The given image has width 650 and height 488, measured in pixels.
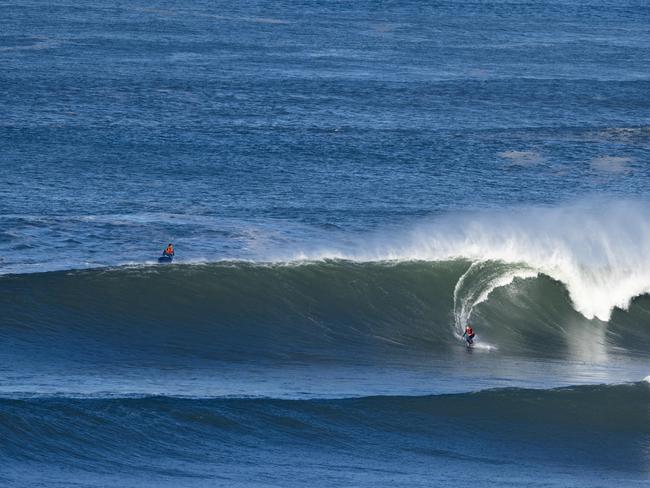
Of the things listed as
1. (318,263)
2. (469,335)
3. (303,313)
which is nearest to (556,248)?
(469,335)

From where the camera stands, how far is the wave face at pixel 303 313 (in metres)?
36.7

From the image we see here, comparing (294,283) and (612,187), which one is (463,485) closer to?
Result: (294,283)

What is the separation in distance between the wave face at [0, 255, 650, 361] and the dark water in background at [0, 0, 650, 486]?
0.10 metres

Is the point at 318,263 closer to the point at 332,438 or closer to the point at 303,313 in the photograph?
the point at 303,313

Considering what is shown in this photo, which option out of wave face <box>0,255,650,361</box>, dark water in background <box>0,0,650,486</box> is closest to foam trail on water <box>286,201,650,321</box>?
dark water in background <box>0,0,650,486</box>

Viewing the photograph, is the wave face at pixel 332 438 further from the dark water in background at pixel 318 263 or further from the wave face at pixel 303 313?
the wave face at pixel 303 313

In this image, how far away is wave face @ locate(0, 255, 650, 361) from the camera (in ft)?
120

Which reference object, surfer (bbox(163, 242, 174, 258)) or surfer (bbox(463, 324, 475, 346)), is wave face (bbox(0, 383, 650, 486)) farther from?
surfer (bbox(163, 242, 174, 258))

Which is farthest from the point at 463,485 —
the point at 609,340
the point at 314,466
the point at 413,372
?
the point at 609,340

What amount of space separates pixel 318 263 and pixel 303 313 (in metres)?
3.46

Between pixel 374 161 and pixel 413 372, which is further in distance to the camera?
pixel 374 161

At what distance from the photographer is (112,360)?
115 ft

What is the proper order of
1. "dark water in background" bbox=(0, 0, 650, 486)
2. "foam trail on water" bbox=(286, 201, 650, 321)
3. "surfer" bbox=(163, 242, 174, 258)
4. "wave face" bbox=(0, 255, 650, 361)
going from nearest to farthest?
"dark water in background" bbox=(0, 0, 650, 486)
"wave face" bbox=(0, 255, 650, 361)
"foam trail on water" bbox=(286, 201, 650, 321)
"surfer" bbox=(163, 242, 174, 258)

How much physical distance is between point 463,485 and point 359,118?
151 ft
